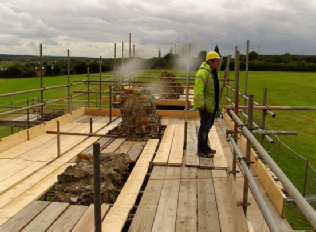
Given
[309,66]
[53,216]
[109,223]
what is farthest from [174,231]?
[309,66]

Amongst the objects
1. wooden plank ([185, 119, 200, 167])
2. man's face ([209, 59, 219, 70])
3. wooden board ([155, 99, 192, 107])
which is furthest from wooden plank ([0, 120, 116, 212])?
wooden board ([155, 99, 192, 107])

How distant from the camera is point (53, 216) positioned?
12.9ft

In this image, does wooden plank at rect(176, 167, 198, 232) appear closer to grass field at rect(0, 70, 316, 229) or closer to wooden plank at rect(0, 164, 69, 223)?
wooden plank at rect(0, 164, 69, 223)

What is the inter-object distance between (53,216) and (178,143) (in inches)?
155

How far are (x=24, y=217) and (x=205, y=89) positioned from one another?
352 centimetres

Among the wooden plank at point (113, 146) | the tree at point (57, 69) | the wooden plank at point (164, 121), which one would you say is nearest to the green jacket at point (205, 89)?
the wooden plank at point (113, 146)

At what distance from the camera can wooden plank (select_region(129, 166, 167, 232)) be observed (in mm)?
3799

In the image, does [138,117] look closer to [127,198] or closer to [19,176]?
[19,176]

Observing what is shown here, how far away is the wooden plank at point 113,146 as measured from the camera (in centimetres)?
708

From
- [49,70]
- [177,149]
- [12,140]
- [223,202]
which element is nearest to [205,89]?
[177,149]

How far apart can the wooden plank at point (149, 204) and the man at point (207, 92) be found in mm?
1107

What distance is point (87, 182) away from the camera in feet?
15.9

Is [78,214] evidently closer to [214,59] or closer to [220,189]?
[220,189]

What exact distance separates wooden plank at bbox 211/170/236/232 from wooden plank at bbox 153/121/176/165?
0.99 metres
